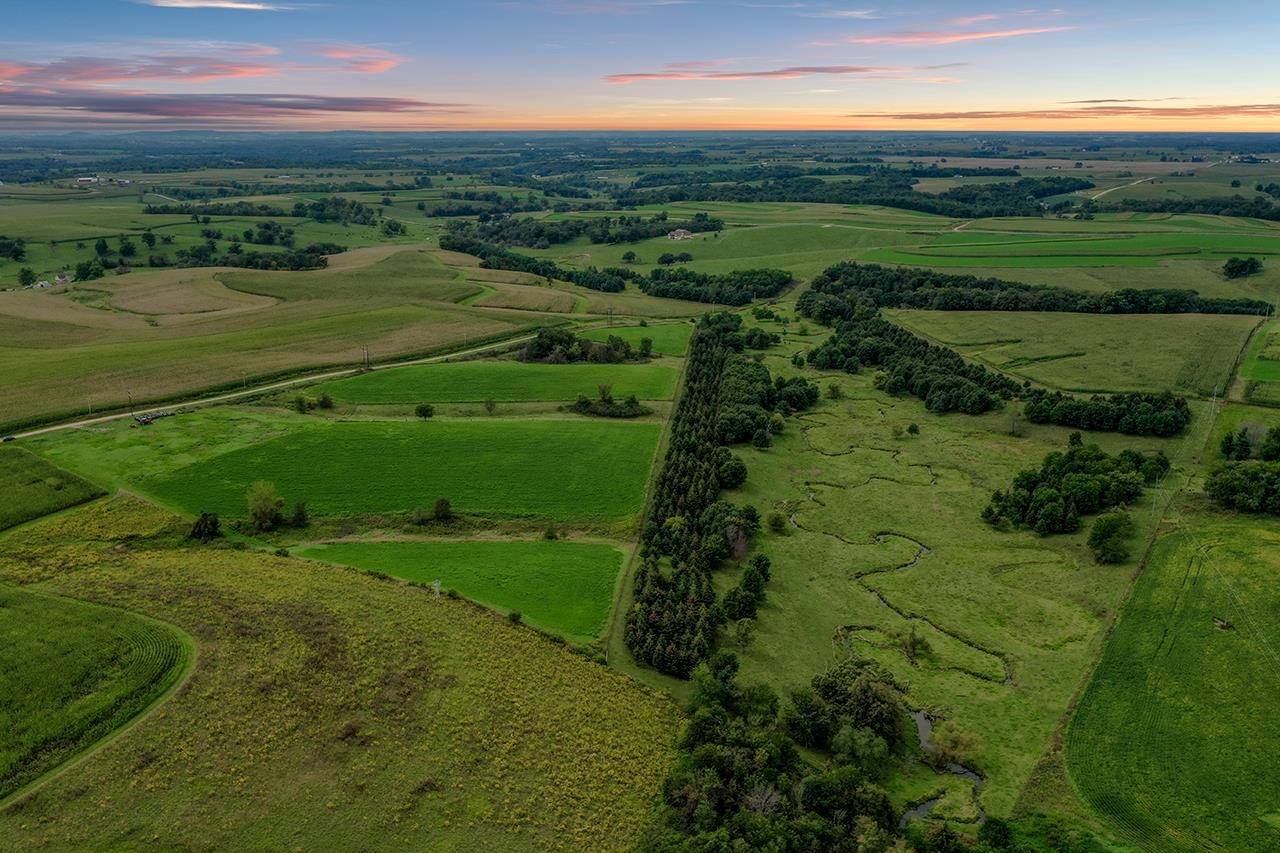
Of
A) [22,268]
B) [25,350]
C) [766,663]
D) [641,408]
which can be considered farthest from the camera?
[22,268]

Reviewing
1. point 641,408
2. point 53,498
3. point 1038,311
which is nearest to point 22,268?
point 53,498

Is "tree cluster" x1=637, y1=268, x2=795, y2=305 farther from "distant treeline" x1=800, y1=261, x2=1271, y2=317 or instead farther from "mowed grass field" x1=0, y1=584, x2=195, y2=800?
"mowed grass field" x1=0, y1=584, x2=195, y2=800

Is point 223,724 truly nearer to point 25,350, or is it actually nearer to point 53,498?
point 53,498

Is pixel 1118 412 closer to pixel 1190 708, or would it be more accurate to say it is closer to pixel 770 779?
pixel 1190 708

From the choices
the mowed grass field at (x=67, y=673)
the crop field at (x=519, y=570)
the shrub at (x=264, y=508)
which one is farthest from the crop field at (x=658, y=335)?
the mowed grass field at (x=67, y=673)

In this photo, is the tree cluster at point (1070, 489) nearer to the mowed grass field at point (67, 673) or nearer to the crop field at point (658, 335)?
the crop field at point (658, 335)

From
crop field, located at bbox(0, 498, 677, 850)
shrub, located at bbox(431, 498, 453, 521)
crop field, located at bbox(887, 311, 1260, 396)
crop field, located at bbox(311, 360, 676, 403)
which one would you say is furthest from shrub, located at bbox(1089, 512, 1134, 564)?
shrub, located at bbox(431, 498, 453, 521)

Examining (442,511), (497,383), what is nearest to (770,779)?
(442,511)
